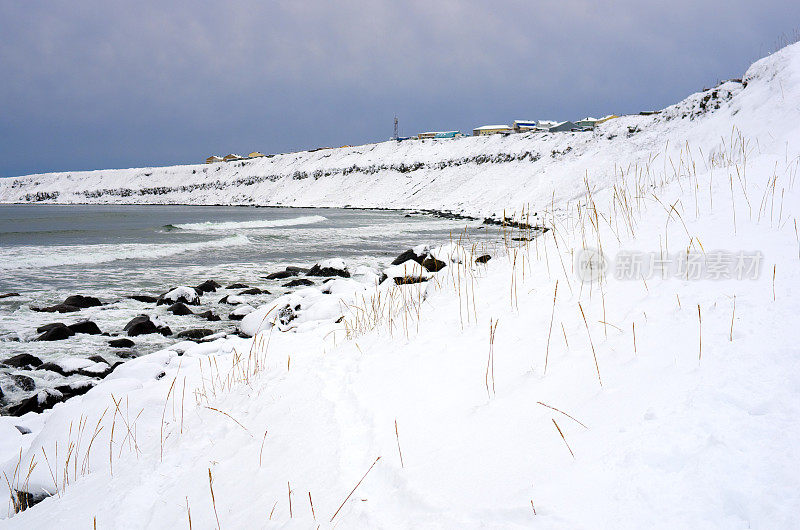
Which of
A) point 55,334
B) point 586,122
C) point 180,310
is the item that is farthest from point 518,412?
point 586,122

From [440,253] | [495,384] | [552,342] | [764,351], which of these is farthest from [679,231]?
[440,253]

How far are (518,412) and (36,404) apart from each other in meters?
5.03

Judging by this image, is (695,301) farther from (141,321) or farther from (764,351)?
(141,321)

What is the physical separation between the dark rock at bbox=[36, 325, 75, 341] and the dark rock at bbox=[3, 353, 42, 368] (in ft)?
2.95

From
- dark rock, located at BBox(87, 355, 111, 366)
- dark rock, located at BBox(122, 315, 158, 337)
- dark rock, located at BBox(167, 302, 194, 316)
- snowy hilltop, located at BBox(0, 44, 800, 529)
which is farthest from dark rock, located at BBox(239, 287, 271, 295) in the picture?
snowy hilltop, located at BBox(0, 44, 800, 529)

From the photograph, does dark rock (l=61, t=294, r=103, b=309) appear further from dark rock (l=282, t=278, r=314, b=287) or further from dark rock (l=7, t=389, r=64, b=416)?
dark rock (l=7, t=389, r=64, b=416)

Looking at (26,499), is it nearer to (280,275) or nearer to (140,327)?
(140,327)

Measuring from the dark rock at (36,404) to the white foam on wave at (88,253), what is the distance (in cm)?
1119

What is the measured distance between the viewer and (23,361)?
18.8 feet

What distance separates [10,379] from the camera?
532 centimetres

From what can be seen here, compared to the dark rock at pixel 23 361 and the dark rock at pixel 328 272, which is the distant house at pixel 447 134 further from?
the dark rock at pixel 23 361

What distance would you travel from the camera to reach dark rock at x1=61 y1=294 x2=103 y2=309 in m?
8.63

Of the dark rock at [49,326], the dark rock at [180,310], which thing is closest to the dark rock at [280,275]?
the dark rock at [180,310]

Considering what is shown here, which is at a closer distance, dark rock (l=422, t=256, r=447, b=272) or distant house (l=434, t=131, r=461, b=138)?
dark rock (l=422, t=256, r=447, b=272)
